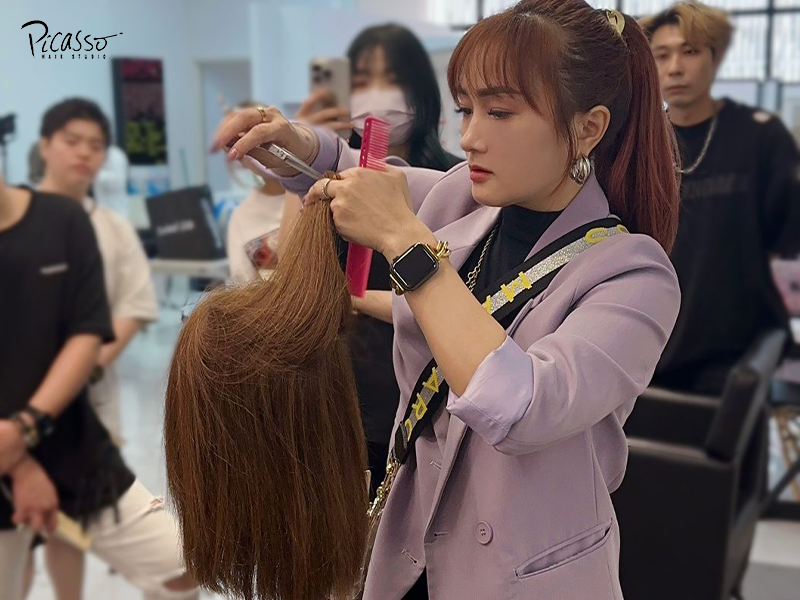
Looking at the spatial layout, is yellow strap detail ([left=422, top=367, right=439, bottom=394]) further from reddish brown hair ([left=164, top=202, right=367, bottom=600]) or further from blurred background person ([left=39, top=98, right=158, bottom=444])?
blurred background person ([left=39, top=98, right=158, bottom=444])

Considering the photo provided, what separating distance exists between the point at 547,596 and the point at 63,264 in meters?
1.06

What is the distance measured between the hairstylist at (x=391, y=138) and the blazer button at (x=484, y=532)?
0.64 ft

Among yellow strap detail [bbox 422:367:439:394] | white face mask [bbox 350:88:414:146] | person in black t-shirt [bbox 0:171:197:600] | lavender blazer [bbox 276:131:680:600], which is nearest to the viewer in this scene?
lavender blazer [bbox 276:131:680:600]

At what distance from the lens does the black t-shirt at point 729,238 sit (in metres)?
A: 1.19

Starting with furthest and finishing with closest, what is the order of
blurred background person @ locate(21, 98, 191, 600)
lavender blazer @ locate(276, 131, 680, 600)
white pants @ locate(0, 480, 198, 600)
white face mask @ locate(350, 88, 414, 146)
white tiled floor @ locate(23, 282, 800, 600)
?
white tiled floor @ locate(23, 282, 800, 600) → blurred background person @ locate(21, 98, 191, 600) → white pants @ locate(0, 480, 198, 600) → white face mask @ locate(350, 88, 414, 146) → lavender blazer @ locate(276, 131, 680, 600)

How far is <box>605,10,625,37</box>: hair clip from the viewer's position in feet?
2.25

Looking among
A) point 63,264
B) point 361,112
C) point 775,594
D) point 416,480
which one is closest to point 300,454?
point 416,480

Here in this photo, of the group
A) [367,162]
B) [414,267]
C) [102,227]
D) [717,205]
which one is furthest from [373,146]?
[102,227]

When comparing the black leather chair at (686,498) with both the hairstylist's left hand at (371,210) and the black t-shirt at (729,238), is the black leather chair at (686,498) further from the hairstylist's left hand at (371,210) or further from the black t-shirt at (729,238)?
the hairstylist's left hand at (371,210)

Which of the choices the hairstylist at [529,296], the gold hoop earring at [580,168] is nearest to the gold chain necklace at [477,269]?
the hairstylist at [529,296]

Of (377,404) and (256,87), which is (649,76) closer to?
(377,404)

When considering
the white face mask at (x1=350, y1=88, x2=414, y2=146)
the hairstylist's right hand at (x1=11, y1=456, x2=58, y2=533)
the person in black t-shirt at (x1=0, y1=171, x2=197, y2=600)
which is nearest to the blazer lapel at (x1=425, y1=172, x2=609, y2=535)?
the white face mask at (x1=350, y1=88, x2=414, y2=146)

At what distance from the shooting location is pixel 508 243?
77 centimetres

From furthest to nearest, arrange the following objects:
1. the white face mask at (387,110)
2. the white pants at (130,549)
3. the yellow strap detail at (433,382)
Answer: the white pants at (130,549)
the white face mask at (387,110)
the yellow strap detail at (433,382)
